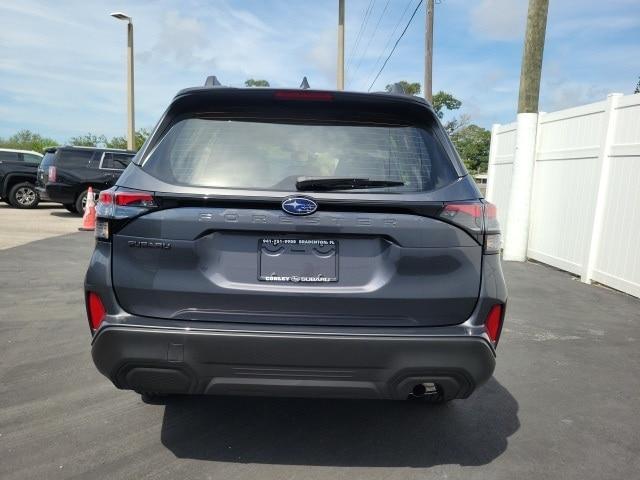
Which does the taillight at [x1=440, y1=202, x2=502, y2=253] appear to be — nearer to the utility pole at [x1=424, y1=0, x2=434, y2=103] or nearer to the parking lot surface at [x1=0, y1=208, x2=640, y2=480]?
the parking lot surface at [x1=0, y1=208, x2=640, y2=480]

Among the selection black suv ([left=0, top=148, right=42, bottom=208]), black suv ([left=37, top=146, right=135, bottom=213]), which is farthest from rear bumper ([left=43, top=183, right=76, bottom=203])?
black suv ([left=0, top=148, right=42, bottom=208])

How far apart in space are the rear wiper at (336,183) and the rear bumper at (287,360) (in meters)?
0.64

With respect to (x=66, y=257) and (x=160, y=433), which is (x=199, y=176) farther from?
(x=66, y=257)

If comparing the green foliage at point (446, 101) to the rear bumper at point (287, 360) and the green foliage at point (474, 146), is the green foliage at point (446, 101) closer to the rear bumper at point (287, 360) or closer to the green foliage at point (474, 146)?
the green foliage at point (474, 146)

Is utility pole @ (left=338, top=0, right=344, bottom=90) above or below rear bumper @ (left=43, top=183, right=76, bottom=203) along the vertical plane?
above

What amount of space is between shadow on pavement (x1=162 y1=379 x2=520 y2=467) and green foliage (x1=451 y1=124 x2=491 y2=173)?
188ft

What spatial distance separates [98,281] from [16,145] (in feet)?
150

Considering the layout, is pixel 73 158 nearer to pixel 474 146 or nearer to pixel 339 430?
pixel 339 430

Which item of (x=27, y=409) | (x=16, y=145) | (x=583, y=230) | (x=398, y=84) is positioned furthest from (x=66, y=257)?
(x=16, y=145)

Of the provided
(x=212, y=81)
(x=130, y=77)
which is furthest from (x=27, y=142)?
(x=212, y=81)

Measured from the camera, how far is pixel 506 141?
10938mm

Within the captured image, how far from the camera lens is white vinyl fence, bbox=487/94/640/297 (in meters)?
7.04

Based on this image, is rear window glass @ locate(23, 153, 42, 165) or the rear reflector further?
rear window glass @ locate(23, 153, 42, 165)

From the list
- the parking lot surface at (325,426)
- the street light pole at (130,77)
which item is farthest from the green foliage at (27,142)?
the parking lot surface at (325,426)
